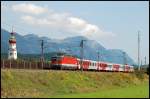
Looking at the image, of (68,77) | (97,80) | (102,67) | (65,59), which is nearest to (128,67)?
(102,67)

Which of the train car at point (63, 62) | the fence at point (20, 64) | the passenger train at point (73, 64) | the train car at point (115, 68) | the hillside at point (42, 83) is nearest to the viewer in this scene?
the hillside at point (42, 83)

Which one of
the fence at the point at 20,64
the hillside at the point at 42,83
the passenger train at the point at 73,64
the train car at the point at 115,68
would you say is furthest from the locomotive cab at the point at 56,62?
the train car at the point at 115,68

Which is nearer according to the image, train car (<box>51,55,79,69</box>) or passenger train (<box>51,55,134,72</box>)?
train car (<box>51,55,79,69</box>)

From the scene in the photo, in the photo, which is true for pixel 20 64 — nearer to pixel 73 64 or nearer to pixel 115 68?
pixel 73 64

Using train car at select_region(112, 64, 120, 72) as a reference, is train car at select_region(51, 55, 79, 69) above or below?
above

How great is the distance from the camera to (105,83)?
6156 cm

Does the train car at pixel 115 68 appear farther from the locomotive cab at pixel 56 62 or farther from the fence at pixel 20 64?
the fence at pixel 20 64

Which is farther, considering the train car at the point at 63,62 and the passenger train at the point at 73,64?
the passenger train at the point at 73,64

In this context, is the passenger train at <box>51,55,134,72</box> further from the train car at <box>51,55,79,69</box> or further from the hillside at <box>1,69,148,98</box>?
the hillside at <box>1,69,148,98</box>

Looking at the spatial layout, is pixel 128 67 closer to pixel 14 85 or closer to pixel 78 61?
pixel 78 61

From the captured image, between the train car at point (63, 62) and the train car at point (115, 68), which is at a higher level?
the train car at point (63, 62)

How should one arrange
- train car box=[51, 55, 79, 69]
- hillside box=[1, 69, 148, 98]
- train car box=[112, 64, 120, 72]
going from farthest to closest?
train car box=[112, 64, 120, 72] < train car box=[51, 55, 79, 69] < hillside box=[1, 69, 148, 98]

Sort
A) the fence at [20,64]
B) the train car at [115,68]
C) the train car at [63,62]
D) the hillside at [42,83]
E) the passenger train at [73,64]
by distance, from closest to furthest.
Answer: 1. the hillside at [42,83]
2. the fence at [20,64]
3. the train car at [63,62]
4. the passenger train at [73,64]
5. the train car at [115,68]

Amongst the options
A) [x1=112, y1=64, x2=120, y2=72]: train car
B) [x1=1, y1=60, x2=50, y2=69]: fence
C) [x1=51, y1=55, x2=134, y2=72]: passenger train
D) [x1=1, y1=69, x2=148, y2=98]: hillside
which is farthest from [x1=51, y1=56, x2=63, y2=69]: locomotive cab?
[x1=112, y1=64, x2=120, y2=72]: train car
